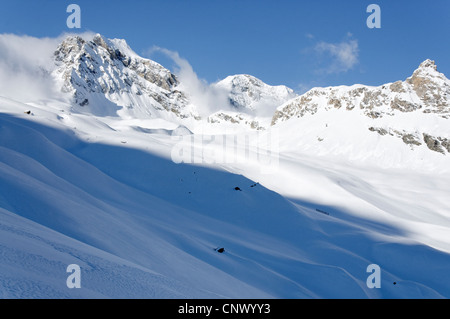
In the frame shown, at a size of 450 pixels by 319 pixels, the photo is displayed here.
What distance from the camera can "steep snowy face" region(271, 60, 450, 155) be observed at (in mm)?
122312

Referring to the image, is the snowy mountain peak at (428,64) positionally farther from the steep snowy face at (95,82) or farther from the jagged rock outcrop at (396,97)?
the steep snowy face at (95,82)

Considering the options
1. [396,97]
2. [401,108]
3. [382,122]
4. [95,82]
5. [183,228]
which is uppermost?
[95,82]

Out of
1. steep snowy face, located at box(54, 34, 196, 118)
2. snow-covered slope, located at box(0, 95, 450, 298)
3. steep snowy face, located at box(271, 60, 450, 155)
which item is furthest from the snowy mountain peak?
steep snowy face, located at box(54, 34, 196, 118)

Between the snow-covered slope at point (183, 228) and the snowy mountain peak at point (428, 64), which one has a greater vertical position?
the snowy mountain peak at point (428, 64)

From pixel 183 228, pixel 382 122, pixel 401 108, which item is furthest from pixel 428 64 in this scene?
pixel 183 228

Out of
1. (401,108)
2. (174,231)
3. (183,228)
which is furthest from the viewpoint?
(401,108)

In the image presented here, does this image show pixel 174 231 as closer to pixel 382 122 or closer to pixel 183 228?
pixel 183 228

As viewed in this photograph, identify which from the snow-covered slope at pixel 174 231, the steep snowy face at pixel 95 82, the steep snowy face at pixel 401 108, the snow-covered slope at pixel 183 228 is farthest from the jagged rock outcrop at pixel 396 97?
the snow-covered slope at pixel 174 231

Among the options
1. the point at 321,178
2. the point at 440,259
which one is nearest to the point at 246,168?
the point at 321,178

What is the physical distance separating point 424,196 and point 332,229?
171ft

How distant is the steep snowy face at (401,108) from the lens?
122312mm

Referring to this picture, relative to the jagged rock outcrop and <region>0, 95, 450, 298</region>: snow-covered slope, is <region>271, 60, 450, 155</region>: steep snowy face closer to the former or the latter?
the jagged rock outcrop

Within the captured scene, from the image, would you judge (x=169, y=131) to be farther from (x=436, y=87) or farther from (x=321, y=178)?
(x=436, y=87)

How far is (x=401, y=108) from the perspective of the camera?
137625 mm
